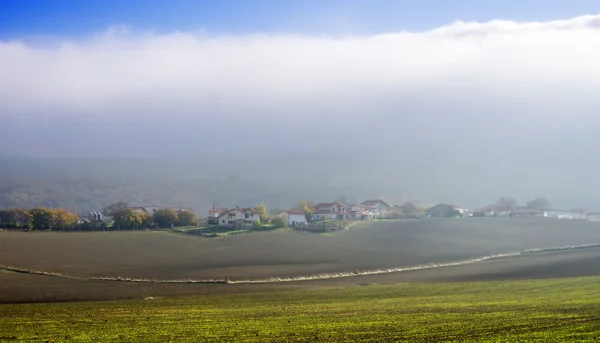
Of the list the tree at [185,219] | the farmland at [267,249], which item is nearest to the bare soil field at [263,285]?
the farmland at [267,249]

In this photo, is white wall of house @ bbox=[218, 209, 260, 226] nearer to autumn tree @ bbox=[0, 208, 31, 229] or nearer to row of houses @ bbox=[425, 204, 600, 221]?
autumn tree @ bbox=[0, 208, 31, 229]

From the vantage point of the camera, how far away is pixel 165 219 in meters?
114

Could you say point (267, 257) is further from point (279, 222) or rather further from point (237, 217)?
point (237, 217)

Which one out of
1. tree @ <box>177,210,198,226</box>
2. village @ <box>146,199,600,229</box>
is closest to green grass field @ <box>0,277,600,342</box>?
village @ <box>146,199,600,229</box>

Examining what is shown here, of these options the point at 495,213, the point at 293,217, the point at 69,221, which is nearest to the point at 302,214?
the point at 293,217

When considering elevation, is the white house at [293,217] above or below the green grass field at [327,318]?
above

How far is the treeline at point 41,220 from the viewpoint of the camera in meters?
105

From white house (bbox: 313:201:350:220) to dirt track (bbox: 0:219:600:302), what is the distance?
25664mm

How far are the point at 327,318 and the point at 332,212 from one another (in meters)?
110

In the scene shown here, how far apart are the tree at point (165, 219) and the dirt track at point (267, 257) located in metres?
17.4

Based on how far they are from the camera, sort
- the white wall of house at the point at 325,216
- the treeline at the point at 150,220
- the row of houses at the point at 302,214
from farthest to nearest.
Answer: the white wall of house at the point at 325,216
the row of houses at the point at 302,214
the treeline at the point at 150,220

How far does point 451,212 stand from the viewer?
159 m

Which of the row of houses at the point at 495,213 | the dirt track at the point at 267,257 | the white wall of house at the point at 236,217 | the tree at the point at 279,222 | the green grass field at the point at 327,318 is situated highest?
the row of houses at the point at 495,213

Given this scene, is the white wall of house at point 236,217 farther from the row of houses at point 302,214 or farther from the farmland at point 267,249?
the farmland at point 267,249
